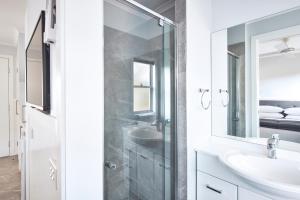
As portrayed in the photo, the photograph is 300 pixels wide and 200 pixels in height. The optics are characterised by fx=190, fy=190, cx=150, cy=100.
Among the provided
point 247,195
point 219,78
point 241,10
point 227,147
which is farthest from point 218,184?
point 241,10

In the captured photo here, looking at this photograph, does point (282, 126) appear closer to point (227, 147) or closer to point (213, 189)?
point (227, 147)

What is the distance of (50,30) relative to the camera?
953 mm

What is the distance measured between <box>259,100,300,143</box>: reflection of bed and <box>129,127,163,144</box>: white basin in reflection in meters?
0.86

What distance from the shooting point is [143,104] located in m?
1.66

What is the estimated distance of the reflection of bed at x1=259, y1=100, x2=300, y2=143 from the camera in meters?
1.42

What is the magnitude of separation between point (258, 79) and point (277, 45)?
297 millimetres

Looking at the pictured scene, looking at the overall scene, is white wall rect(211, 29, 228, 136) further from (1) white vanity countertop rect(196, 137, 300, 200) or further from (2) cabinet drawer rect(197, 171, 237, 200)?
(2) cabinet drawer rect(197, 171, 237, 200)

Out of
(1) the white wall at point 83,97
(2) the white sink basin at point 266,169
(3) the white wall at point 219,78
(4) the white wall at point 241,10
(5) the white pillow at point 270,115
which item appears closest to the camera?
(1) the white wall at point 83,97

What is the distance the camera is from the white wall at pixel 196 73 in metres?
1.55

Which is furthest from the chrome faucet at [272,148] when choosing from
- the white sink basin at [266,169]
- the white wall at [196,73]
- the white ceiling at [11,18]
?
the white ceiling at [11,18]

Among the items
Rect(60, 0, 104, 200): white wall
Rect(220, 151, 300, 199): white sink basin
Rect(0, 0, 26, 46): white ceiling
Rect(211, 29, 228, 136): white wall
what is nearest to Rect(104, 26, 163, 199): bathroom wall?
Rect(60, 0, 104, 200): white wall

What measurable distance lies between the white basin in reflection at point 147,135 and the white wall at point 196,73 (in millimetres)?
299

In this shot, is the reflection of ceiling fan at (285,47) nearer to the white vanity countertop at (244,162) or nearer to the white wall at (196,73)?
the white wall at (196,73)

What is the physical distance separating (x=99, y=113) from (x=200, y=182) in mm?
1077
